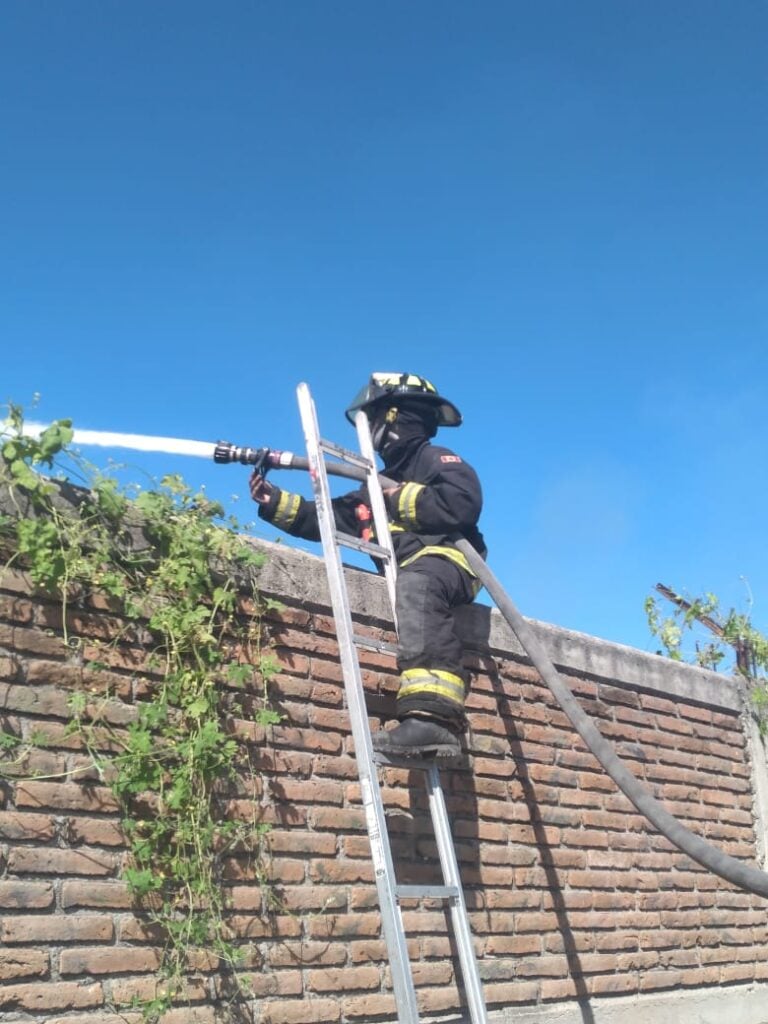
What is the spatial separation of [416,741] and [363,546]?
0.85 metres

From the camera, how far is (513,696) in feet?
17.9

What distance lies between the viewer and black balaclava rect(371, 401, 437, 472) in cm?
523

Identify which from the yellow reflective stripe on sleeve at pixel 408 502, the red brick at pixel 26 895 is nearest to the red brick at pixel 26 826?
the red brick at pixel 26 895

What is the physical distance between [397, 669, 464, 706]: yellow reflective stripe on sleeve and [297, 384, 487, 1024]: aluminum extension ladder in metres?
0.19

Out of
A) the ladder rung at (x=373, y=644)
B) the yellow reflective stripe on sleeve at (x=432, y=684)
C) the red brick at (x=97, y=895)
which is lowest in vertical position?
the red brick at (x=97, y=895)

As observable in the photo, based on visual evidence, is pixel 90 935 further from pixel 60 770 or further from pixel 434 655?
→ pixel 434 655

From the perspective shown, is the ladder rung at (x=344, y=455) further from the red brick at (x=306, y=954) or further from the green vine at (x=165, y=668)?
the red brick at (x=306, y=954)

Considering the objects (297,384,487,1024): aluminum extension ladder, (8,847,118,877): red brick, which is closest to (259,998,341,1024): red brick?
(297,384,487,1024): aluminum extension ladder

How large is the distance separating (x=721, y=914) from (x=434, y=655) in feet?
10.3

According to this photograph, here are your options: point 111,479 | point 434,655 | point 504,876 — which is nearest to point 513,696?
point 504,876

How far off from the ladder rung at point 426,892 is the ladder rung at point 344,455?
1762mm

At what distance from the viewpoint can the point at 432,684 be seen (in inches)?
168

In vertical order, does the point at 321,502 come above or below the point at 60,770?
above

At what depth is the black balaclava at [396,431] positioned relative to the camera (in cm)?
523
